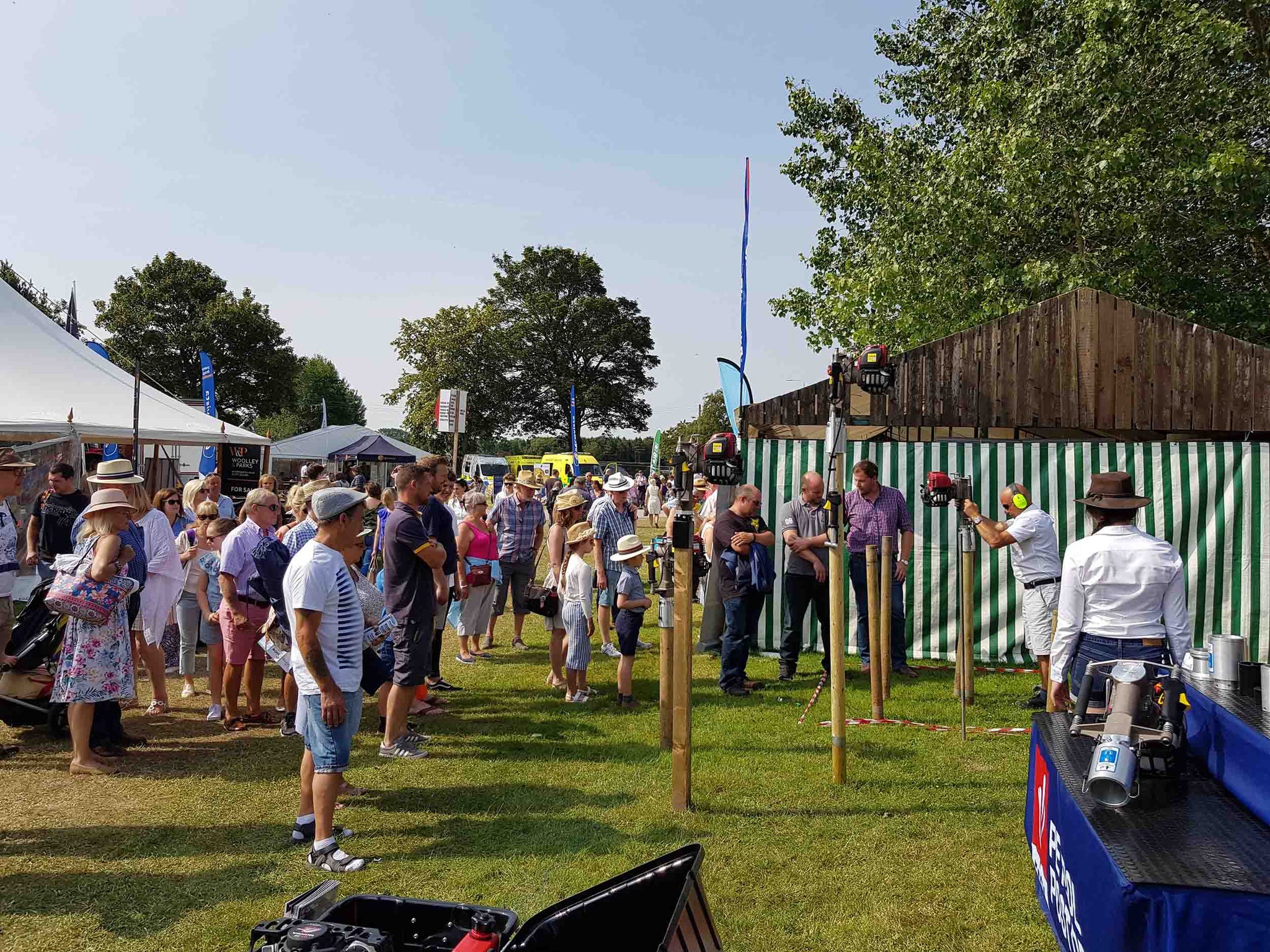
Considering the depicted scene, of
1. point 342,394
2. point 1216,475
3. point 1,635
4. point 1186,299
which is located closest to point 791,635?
point 1216,475

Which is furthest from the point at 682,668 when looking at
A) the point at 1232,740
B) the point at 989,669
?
the point at 989,669

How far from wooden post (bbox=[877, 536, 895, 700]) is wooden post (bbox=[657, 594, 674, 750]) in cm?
189

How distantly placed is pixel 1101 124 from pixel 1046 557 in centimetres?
1208

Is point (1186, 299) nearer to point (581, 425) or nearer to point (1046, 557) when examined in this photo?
point (1046, 557)

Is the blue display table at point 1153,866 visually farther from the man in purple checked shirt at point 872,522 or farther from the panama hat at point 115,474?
the panama hat at point 115,474

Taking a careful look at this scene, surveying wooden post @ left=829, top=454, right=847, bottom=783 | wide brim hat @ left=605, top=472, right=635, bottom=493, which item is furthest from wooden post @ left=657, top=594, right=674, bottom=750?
wide brim hat @ left=605, top=472, right=635, bottom=493

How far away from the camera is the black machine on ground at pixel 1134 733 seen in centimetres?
286

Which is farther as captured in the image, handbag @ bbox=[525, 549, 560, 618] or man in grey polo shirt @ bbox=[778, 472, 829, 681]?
man in grey polo shirt @ bbox=[778, 472, 829, 681]

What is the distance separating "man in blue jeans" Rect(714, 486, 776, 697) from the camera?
27.1 ft

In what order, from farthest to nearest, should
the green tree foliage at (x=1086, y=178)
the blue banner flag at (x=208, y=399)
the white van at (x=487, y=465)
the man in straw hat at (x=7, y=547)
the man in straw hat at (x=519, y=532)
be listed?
1. the white van at (x=487, y=465)
2. the blue banner flag at (x=208, y=399)
3. the green tree foliage at (x=1086, y=178)
4. the man in straw hat at (x=519, y=532)
5. the man in straw hat at (x=7, y=547)

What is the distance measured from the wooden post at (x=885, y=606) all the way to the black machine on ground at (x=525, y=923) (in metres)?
4.82

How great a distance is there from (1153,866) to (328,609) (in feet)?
11.5

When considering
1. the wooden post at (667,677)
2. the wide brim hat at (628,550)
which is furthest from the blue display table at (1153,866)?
the wide brim hat at (628,550)

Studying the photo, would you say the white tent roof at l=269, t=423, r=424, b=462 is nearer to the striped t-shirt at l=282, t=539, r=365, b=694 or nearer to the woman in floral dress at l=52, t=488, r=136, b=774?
the woman in floral dress at l=52, t=488, r=136, b=774
